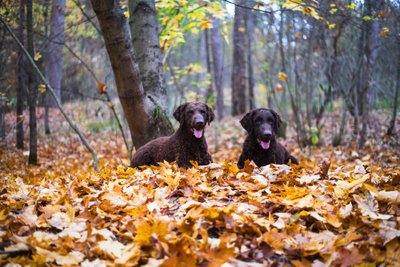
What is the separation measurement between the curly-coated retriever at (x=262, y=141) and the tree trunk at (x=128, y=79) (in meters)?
1.79

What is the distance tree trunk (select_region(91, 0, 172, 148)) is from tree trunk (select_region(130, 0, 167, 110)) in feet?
0.91

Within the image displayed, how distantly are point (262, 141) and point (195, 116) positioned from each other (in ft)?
3.43

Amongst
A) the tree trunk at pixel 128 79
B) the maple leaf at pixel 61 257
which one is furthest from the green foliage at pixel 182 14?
the maple leaf at pixel 61 257

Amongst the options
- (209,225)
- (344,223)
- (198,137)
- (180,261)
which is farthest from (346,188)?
(198,137)

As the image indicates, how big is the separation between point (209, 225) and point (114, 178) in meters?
2.05

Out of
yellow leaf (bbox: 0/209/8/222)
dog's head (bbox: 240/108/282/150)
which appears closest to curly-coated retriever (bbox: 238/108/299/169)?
dog's head (bbox: 240/108/282/150)

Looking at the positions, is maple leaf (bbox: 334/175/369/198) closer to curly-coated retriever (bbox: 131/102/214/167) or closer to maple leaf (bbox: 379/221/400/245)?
maple leaf (bbox: 379/221/400/245)

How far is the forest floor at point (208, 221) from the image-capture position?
7.03ft

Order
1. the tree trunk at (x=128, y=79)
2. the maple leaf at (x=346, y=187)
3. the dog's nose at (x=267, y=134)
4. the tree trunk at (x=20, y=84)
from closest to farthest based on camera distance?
the maple leaf at (x=346, y=187)
the dog's nose at (x=267, y=134)
the tree trunk at (x=128, y=79)
the tree trunk at (x=20, y=84)

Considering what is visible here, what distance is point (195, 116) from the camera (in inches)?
205

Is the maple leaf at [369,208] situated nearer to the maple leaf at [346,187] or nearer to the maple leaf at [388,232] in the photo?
the maple leaf at [388,232]

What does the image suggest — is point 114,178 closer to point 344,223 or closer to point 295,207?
point 295,207

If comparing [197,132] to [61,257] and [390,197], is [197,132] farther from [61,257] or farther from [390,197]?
[61,257]

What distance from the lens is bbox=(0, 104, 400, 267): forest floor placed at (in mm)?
2143
